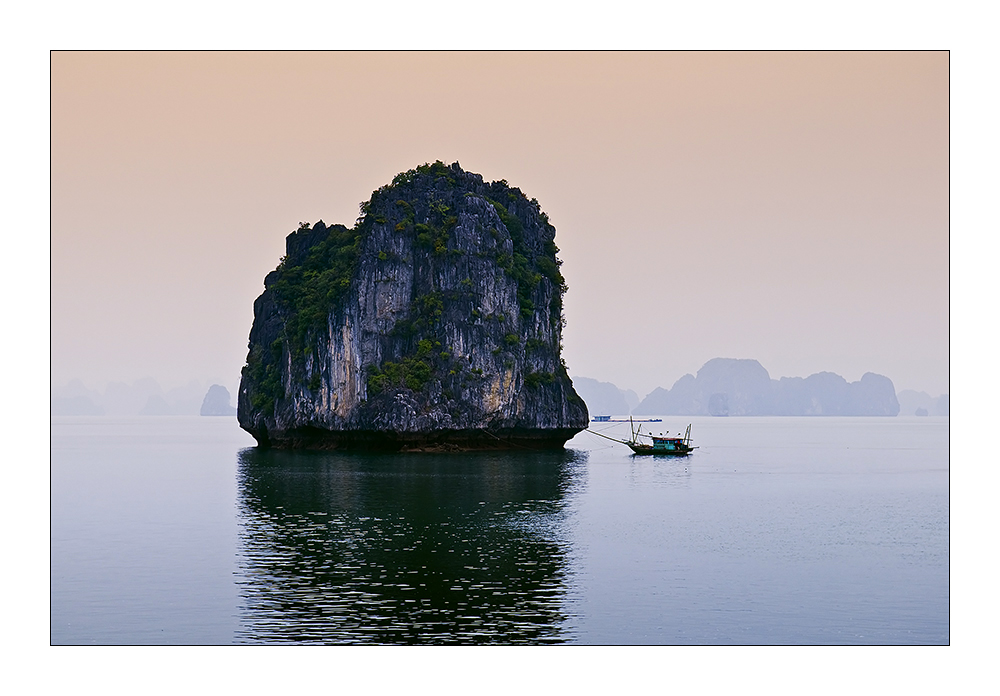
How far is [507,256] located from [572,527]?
50470 mm

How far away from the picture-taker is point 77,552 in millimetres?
32500

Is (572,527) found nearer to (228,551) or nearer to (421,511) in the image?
(421,511)

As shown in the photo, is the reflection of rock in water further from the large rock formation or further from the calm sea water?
the large rock formation

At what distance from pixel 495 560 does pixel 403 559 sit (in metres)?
2.80

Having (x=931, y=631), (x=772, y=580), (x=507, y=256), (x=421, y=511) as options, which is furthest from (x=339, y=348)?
(x=931, y=631)

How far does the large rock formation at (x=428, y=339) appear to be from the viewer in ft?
261

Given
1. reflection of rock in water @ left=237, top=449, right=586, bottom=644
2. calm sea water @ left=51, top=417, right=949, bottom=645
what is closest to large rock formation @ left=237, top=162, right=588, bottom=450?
calm sea water @ left=51, top=417, right=949, bottom=645

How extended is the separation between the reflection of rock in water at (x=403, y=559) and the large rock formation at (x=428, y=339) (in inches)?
927

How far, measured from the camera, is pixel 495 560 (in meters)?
29.1

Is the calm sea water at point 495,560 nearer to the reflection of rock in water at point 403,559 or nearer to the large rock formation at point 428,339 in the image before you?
the reflection of rock in water at point 403,559

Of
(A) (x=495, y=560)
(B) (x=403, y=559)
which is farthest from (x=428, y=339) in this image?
(A) (x=495, y=560)

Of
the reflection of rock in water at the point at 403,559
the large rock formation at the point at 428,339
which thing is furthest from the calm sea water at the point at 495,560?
the large rock formation at the point at 428,339

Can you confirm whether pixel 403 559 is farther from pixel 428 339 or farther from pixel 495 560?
pixel 428 339

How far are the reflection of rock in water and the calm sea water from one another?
10 centimetres
